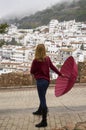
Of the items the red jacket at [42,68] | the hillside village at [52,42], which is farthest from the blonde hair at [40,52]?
the hillside village at [52,42]

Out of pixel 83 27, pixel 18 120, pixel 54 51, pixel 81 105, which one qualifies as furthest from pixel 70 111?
pixel 83 27

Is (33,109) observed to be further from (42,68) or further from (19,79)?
(19,79)

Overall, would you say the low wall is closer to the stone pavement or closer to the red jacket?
the stone pavement

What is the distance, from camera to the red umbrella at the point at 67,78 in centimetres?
697

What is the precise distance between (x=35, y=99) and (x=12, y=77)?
3137 millimetres

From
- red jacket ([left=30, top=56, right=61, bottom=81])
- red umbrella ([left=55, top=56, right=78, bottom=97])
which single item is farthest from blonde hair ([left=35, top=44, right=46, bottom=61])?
red umbrella ([left=55, top=56, right=78, bottom=97])

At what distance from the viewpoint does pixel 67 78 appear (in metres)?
7.20

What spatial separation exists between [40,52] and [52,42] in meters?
103

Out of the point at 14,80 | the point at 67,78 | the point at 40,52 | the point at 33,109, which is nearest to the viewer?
the point at 40,52

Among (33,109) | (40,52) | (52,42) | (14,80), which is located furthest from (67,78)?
(52,42)

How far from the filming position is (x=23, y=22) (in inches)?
7697

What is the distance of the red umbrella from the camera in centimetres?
697

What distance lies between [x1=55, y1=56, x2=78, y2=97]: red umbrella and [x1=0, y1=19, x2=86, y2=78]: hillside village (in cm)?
5757

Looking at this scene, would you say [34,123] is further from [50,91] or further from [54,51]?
[54,51]
